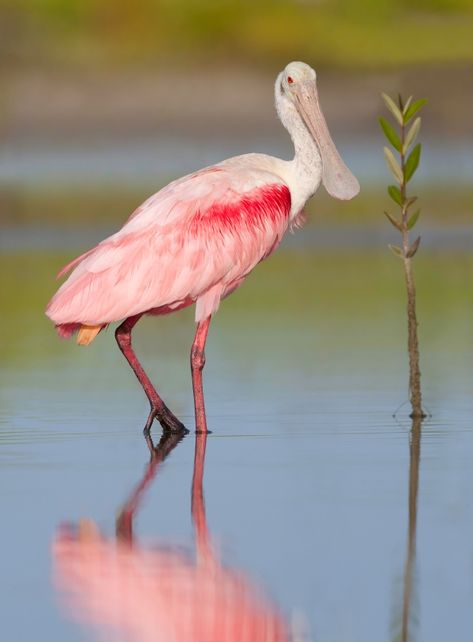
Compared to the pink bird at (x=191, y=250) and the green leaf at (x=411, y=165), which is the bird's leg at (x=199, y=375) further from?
the green leaf at (x=411, y=165)

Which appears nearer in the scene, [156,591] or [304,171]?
[156,591]

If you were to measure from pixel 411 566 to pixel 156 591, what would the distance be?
31.7 inches

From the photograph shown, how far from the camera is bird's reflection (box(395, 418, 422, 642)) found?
621 centimetres

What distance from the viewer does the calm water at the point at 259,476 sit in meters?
6.55

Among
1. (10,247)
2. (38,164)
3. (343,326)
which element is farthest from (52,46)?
(343,326)

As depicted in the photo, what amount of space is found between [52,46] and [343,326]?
2938cm

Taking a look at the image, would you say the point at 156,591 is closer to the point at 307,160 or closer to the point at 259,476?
the point at 259,476

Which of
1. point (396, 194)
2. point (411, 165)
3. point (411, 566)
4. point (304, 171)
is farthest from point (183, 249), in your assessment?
point (411, 566)

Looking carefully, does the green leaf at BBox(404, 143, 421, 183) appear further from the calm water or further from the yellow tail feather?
the yellow tail feather

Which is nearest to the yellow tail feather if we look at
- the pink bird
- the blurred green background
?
the pink bird

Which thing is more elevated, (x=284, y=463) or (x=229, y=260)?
(x=229, y=260)

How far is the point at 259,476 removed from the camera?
8.51m

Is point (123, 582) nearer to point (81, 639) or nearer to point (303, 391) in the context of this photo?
point (81, 639)

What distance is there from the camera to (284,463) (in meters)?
8.77
